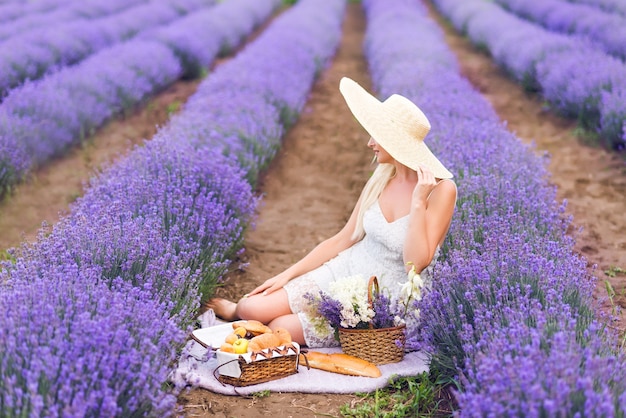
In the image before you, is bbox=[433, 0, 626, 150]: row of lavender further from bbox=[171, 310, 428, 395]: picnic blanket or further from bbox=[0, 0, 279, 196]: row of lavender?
bbox=[0, 0, 279, 196]: row of lavender

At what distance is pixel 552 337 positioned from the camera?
217 cm

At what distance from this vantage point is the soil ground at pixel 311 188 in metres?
3.52

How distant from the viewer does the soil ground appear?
11.6ft

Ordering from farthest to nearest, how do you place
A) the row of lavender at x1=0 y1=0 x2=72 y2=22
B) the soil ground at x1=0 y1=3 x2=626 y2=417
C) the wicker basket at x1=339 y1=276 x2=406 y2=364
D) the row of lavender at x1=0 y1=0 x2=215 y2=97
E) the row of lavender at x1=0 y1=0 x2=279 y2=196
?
the row of lavender at x1=0 y1=0 x2=72 y2=22
the row of lavender at x1=0 y1=0 x2=215 y2=97
the row of lavender at x1=0 y1=0 x2=279 y2=196
the soil ground at x1=0 y1=3 x2=626 y2=417
the wicker basket at x1=339 y1=276 x2=406 y2=364

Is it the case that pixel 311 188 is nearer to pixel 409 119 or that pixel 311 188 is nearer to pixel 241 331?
pixel 409 119

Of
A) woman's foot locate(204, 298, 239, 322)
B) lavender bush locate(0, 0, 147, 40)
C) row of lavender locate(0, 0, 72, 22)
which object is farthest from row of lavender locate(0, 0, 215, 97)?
woman's foot locate(204, 298, 239, 322)

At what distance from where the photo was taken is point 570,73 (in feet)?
22.0

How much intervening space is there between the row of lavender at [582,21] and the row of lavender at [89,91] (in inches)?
186

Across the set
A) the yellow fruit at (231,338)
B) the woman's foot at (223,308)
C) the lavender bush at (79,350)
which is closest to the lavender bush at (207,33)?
the woman's foot at (223,308)

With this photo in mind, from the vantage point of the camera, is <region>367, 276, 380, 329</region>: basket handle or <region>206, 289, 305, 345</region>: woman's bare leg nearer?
<region>367, 276, 380, 329</region>: basket handle

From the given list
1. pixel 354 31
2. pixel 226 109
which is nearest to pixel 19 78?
pixel 226 109

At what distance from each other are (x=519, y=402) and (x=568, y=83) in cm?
523

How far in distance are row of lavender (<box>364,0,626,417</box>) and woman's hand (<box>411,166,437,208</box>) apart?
0.24 meters

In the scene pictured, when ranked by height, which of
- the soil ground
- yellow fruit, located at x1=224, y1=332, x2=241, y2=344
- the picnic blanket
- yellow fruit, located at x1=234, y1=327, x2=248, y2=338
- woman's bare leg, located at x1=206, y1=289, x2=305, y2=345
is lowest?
the soil ground
